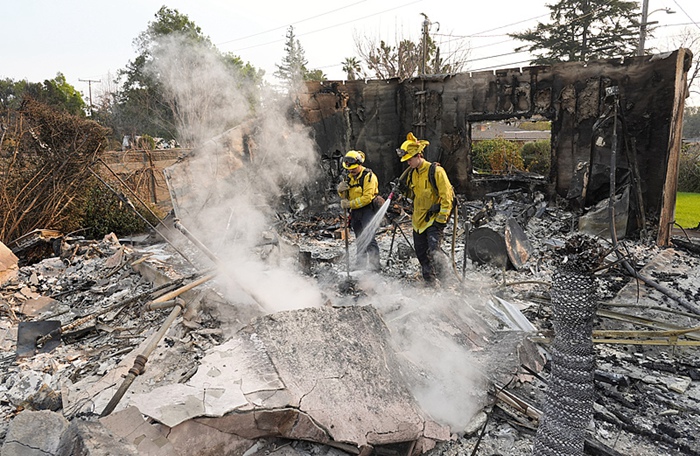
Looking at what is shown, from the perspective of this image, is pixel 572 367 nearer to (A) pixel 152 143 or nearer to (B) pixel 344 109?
(B) pixel 344 109

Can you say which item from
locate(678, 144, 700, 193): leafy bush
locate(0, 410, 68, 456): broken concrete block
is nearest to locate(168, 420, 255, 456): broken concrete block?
locate(0, 410, 68, 456): broken concrete block

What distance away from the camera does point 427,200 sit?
5.07 metres

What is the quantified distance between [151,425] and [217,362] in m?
0.55

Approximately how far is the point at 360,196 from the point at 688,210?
14.3 m

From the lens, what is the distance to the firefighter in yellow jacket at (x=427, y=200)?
4.92 metres

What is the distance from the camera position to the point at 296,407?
2.28m

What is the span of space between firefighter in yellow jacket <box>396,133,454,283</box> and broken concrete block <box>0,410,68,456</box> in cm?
400

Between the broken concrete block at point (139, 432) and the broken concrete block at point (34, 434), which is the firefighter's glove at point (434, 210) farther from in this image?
the broken concrete block at point (34, 434)

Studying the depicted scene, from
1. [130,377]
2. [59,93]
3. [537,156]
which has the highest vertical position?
[59,93]

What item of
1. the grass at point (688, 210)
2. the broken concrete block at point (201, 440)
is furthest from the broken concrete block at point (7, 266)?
the grass at point (688, 210)

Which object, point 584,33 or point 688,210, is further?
point 584,33

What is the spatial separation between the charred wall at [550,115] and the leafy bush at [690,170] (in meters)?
13.0

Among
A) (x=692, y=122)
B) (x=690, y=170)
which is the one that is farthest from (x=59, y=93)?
(x=692, y=122)

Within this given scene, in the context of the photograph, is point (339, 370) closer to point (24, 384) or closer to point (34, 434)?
point (34, 434)
